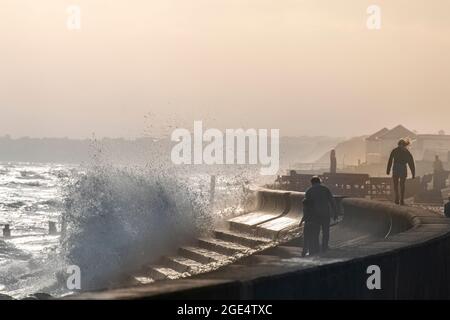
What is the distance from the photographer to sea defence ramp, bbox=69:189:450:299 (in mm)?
5605

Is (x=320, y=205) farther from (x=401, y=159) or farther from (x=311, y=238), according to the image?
(x=401, y=159)

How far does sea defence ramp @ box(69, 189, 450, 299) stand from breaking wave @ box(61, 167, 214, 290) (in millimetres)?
1115

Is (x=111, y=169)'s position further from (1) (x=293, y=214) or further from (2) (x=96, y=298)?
(2) (x=96, y=298)

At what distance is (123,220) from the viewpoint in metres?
22.9

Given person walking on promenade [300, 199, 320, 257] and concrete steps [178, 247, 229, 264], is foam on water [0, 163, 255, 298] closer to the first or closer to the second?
concrete steps [178, 247, 229, 264]

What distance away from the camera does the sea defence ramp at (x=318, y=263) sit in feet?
18.4

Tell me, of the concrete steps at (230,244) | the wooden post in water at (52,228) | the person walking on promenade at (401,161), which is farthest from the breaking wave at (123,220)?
the wooden post in water at (52,228)

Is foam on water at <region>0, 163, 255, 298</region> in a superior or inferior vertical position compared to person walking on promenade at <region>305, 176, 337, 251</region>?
inferior

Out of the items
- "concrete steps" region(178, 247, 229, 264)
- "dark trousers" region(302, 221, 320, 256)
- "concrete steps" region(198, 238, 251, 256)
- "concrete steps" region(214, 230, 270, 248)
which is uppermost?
"dark trousers" region(302, 221, 320, 256)

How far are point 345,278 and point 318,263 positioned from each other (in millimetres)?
310

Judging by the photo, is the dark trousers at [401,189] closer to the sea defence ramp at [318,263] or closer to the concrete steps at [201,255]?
the sea defence ramp at [318,263]

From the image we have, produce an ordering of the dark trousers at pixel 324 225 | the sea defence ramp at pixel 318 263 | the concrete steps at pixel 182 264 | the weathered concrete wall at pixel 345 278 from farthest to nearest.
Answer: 1. the concrete steps at pixel 182 264
2. the dark trousers at pixel 324 225
3. the sea defence ramp at pixel 318 263
4. the weathered concrete wall at pixel 345 278

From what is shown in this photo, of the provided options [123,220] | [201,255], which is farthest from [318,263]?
[123,220]

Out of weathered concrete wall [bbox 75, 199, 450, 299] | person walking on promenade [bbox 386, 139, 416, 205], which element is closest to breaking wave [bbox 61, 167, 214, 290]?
person walking on promenade [bbox 386, 139, 416, 205]
